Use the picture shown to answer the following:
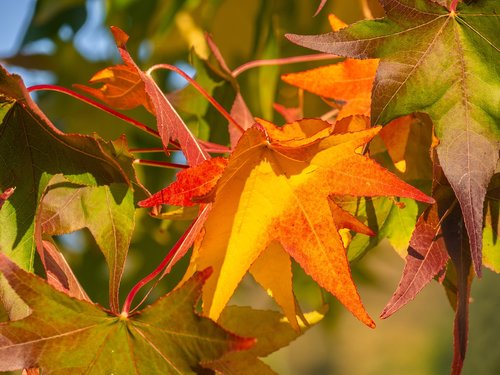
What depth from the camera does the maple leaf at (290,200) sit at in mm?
472

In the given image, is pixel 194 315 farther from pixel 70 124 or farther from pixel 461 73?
pixel 70 124

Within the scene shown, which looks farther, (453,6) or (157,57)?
(157,57)

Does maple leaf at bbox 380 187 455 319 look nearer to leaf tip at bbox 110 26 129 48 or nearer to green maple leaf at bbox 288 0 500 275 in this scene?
green maple leaf at bbox 288 0 500 275

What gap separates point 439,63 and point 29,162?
0.93 ft

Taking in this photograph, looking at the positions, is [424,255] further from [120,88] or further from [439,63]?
[120,88]

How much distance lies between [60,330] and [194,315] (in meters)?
0.09

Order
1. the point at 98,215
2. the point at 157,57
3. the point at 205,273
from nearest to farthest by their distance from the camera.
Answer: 1. the point at 205,273
2. the point at 98,215
3. the point at 157,57

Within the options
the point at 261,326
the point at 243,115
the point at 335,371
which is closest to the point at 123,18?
the point at 243,115

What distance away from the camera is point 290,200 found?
0.51 metres

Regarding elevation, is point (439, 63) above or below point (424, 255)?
above

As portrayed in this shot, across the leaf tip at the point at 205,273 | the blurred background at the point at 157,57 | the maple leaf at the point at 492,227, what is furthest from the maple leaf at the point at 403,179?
the blurred background at the point at 157,57

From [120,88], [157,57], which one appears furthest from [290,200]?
[157,57]

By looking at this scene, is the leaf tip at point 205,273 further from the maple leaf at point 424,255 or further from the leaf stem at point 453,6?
the leaf stem at point 453,6

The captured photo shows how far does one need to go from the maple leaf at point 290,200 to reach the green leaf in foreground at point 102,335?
0.07ft
